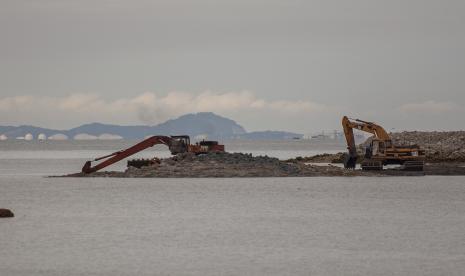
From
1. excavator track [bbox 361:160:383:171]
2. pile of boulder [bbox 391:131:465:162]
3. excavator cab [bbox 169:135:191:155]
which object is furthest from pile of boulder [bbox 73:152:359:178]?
pile of boulder [bbox 391:131:465:162]

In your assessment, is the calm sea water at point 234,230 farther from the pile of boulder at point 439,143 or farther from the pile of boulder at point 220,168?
the pile of boulder at point 439,143

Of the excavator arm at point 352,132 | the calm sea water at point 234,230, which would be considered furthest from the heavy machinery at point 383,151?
the calm sea water at point 234,230

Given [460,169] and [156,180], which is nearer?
[156,180]

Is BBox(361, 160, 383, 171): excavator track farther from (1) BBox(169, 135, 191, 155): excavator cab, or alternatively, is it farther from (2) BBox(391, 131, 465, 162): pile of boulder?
(2) BBox(391, 131, 465, 162): pile of boulder

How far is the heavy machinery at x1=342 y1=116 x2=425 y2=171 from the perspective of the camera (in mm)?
67438

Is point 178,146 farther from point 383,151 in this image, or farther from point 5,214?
point 5,214

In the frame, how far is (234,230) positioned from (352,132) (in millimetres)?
38826

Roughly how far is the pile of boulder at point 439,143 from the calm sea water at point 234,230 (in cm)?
3302

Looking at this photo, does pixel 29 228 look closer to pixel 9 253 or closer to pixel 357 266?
pixel 9 253

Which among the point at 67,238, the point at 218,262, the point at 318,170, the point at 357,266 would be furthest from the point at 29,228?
the point at 318,170

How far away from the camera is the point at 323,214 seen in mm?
40219

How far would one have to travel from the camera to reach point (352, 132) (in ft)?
232

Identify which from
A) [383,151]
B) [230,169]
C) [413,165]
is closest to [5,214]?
[230,169]

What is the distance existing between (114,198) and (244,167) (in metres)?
21.0
